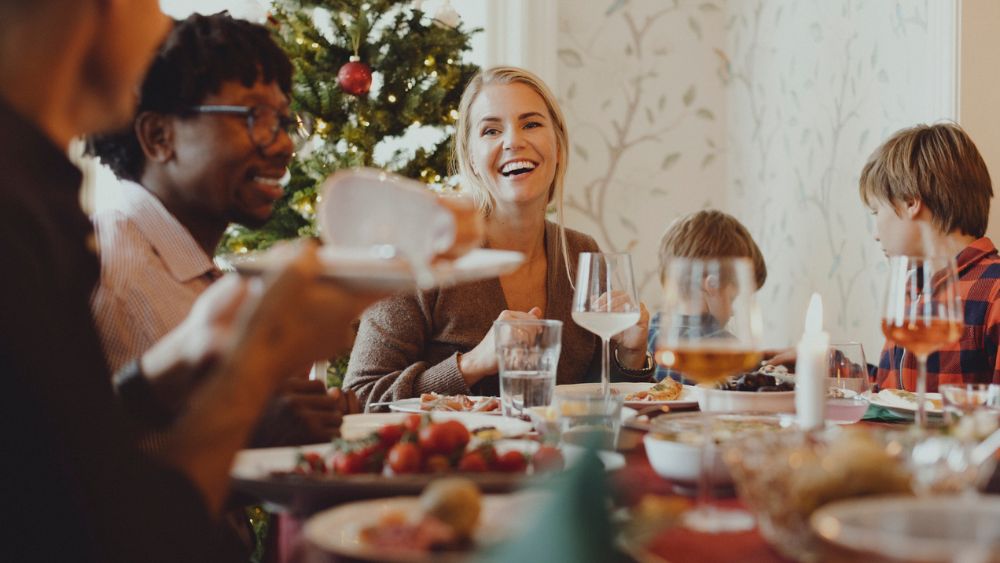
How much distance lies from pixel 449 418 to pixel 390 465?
38cm

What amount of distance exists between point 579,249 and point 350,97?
3.55ft

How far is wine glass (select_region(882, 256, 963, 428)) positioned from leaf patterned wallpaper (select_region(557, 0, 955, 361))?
223cm

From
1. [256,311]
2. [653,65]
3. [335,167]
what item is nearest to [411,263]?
[256,311]

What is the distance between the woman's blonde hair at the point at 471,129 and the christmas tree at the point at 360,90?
0.61 meters

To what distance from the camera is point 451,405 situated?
164 centimetres

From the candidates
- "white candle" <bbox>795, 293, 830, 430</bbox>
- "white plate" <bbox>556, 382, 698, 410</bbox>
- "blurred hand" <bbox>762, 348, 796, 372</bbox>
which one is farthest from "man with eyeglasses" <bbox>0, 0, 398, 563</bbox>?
"blurred hand" <bbox>762, 348, 796, 372</bbox>

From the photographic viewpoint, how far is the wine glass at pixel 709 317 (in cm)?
99

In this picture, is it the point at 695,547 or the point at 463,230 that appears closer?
the point at 695,547

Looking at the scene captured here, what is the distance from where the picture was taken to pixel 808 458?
74 centimetres

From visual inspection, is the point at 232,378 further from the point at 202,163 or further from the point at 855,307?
the point at 855,307

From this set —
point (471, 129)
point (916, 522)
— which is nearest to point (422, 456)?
point (916, 522)

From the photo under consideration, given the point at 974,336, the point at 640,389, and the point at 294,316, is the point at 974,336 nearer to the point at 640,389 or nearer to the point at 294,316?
the point at 640,389

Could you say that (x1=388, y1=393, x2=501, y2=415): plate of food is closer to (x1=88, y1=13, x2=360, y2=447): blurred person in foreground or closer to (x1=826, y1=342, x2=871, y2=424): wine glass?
(x1=88, y1=13, x2=360, y2=447): blurred person in foreground

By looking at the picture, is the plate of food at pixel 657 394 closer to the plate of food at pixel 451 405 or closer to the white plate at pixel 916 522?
the plate of food at pixel 451 405
